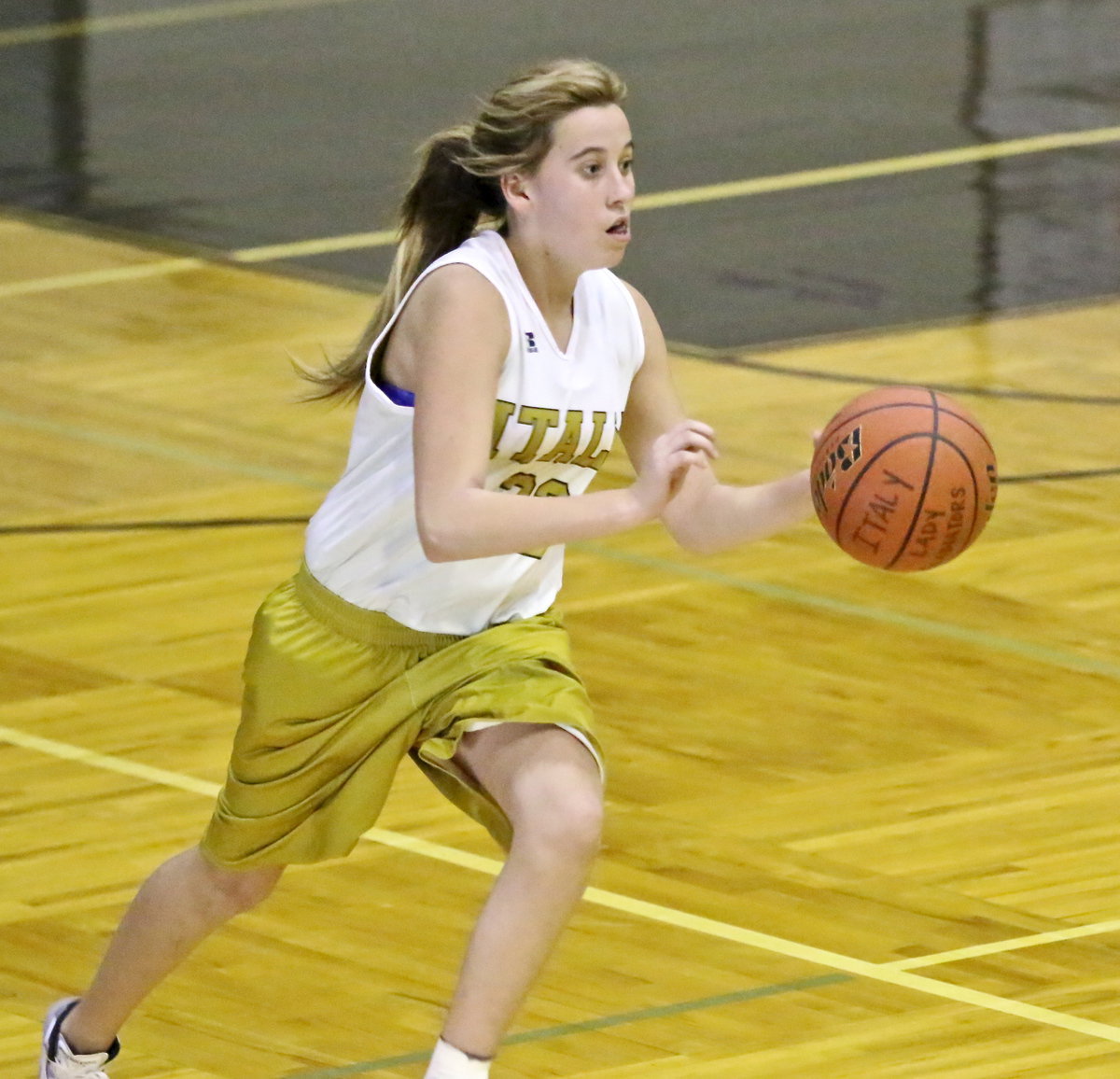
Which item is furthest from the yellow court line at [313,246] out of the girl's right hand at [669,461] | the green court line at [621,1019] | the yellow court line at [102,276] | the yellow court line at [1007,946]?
the girl's right hand at [669,461]

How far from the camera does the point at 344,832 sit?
12.2 ft

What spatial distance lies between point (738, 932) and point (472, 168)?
1.36 meters

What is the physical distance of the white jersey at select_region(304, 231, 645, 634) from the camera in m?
3.68

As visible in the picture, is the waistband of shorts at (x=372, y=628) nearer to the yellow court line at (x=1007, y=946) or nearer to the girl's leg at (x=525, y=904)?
the girl's leg at (x=525, y=904)

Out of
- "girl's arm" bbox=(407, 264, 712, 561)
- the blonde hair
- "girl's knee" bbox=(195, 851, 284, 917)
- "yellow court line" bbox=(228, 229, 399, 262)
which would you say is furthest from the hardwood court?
"yellow court line" bbox=(228, 229, 399, 262)

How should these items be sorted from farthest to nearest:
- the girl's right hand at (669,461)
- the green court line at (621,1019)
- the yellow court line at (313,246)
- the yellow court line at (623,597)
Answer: the yellow court line at (313,246)
the yellow court line at (623,597)
the green court line at (621,1019)
the girl's right hand at (669,461)

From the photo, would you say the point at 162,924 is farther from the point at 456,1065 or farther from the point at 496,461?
the point at 496,461

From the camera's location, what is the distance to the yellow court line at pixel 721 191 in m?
9.34

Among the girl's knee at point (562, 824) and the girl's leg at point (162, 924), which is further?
the girl's leg at point (162, 924)

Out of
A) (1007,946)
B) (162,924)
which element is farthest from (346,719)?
(1007,946)

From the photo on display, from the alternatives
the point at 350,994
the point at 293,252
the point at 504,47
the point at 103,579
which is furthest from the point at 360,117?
the point at 350,994

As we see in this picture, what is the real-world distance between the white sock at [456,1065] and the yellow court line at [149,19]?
1131cm

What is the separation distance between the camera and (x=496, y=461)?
3.72 metres

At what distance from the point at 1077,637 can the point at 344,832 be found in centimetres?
257
